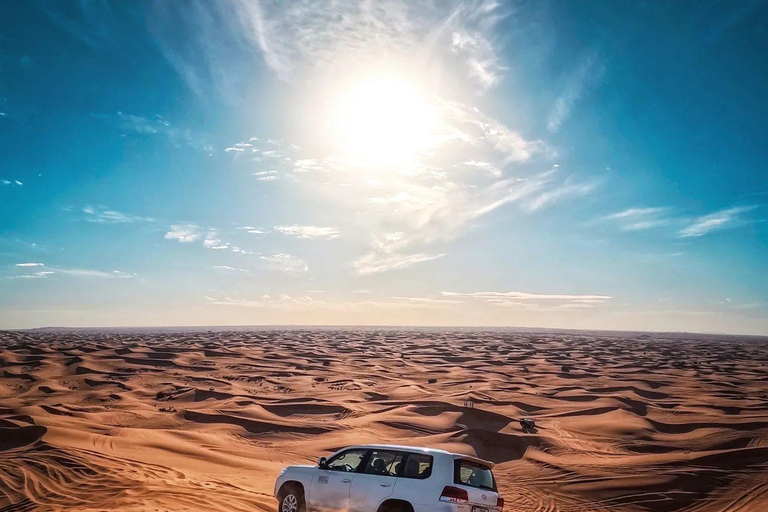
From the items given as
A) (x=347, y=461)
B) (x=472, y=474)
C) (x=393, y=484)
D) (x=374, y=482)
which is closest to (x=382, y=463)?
(x=374, y=482)

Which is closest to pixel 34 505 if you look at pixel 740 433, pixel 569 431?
pixel 569 431

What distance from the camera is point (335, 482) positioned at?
8.91m

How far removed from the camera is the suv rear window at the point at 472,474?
8047mm

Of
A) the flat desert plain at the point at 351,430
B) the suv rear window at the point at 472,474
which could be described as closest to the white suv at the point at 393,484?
the suv rear window at the point at 472,474

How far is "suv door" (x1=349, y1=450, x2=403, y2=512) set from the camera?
27.1 feet

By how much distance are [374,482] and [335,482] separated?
0.84 metres

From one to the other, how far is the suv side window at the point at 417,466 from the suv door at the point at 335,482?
995 mm

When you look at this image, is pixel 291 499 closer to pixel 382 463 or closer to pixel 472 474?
pixel 382 463

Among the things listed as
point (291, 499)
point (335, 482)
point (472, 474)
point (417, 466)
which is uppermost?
point (417, 466)

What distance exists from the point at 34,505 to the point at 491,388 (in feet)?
89.9

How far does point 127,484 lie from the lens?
11.2 m

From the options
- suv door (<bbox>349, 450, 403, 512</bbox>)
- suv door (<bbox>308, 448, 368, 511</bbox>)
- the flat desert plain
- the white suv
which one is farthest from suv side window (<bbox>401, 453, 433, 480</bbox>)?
the flat desert plain

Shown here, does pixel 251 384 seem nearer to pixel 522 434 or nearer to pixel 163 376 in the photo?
pixel 163 376

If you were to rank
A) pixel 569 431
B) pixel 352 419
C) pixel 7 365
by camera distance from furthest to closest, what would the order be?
pixel 7 365 < pixel 352 419 < pixel 569 431
